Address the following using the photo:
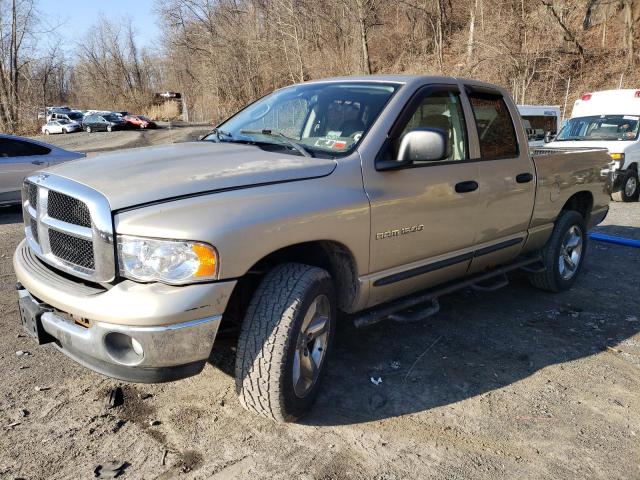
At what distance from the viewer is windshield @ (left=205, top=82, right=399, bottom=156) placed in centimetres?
343

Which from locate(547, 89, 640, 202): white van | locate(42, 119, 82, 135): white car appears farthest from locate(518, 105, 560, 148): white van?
locate(42, 119, 82, 135): white car

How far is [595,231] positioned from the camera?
28.4 ft

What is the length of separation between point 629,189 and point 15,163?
12.1 m

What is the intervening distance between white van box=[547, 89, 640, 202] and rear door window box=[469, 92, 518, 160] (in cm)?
747

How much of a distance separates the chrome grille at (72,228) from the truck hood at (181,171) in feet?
0.24

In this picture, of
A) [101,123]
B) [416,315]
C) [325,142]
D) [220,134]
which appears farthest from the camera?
[101,123]

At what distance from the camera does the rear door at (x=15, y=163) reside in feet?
28.3

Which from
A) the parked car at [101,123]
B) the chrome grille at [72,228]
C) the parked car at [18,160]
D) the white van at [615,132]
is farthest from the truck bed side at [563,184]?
the parked car at [101,123]

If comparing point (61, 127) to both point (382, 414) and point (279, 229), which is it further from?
point (382, 414)

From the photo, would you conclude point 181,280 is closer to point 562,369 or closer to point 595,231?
point 562,369

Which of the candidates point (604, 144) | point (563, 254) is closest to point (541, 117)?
point (604, 144)

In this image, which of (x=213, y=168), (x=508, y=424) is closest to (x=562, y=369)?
(x=508, y=424)

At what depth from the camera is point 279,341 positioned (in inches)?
107

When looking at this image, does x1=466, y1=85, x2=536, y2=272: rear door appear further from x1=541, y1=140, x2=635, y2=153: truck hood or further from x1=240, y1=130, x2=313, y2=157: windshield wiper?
x1=541, y1=140, x2=635, y2=153: truck hood
